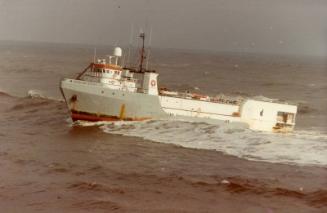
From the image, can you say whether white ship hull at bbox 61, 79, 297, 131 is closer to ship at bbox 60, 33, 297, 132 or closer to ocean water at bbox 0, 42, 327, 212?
ship at bbox 60, 33, 297, 132

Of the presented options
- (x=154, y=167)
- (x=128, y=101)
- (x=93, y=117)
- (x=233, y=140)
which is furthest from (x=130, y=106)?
(x=154, y=167)

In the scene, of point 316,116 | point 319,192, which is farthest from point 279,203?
point 316,116

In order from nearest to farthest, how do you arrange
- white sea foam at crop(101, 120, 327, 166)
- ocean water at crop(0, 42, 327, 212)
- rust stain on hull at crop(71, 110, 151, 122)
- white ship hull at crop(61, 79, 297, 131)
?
ocean water at crop(0, 42, 327, 212), white sea foam at crop(101, 120, 327, 166), white ship hull at crop(61, 79, 297, 131), rust stain on hull at crop(71, 110, 151, 122)

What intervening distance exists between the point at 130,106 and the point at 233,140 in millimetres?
7748

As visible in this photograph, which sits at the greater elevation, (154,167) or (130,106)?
(130,106)

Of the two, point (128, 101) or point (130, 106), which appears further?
point (130, 106)

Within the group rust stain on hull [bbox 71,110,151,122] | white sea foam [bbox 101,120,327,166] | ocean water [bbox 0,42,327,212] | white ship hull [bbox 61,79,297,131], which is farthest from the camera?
rust stain on hull [bbox 71,110,151,122]

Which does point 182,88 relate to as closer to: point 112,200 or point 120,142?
point 120,142

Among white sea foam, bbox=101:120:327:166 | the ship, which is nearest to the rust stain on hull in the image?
the ship

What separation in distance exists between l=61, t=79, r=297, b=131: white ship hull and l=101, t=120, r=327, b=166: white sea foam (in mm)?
685

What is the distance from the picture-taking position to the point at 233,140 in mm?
26688

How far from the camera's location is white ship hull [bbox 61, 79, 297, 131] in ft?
100

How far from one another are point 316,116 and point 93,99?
2559cm

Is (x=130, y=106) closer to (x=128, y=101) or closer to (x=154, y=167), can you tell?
(x=128, y=101)
